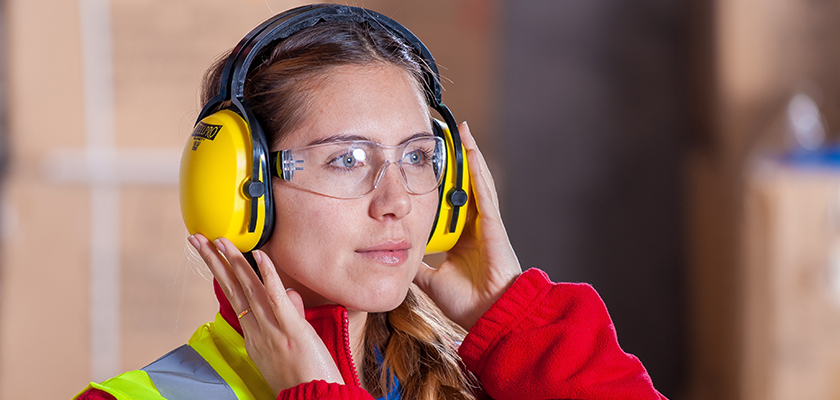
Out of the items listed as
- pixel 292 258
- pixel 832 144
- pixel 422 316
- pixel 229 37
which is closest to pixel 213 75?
pixel 292 258

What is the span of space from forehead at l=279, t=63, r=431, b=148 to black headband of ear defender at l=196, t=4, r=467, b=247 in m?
0.06

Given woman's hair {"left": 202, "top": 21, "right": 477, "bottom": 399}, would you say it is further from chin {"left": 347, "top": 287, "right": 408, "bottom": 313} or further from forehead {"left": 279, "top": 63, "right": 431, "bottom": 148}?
chin {"left": 347, "top": 287, "right": 408, "bottom": 313}

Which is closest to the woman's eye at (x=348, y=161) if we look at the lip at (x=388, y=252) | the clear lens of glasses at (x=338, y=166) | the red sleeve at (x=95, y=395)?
the clear lens of glasses at (x=338, y=166)

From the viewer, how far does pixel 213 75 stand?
107 cm

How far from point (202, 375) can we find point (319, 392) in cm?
20

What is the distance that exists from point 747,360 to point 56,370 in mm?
2226

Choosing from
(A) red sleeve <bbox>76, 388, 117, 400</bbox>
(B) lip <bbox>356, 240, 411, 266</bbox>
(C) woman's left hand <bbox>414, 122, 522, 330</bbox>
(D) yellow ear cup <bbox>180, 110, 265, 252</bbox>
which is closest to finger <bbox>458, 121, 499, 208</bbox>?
(C) woman's left hand <bbox>414, 122, 522, 330</bbox>

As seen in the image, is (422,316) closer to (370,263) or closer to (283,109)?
(370,263)

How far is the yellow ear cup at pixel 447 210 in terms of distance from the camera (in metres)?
1.03

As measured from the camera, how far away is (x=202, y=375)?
2.94 ft

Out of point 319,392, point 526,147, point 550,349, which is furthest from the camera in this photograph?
point 526,147

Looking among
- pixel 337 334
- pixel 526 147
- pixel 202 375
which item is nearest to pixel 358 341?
pixel 337 334

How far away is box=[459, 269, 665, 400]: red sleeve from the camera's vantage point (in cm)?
98

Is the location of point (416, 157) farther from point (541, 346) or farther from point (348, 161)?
point (541, 346)
